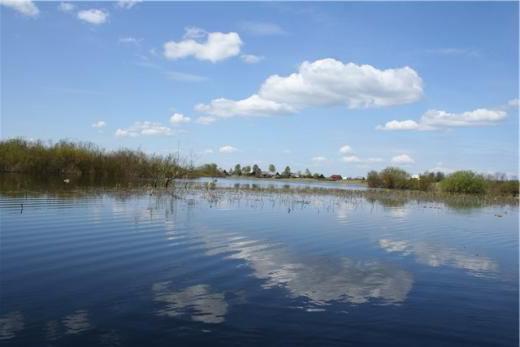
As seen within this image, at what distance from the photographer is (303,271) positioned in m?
11.2

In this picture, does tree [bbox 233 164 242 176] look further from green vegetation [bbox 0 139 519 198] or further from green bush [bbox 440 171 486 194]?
green bush [bbox 440 171 486 194]

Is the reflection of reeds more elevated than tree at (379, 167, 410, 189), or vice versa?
tree at (379, 167, 410, 189)

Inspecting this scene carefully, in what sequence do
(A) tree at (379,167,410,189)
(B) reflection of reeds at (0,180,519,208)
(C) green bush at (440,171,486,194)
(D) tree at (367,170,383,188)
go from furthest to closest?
(D) tree at (367,170,383,188) < (A) tree at (379,167,410,189) < (C) green bush at (440,171,486,194) < (B) reflection of reeds at (0,180,519,208)

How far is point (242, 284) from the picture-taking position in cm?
970

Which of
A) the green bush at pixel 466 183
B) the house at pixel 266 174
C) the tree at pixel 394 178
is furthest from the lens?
the house at pixel 266 174

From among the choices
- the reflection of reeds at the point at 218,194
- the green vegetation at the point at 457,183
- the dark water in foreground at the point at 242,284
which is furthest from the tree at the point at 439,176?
the dark water in foreground at the point at 242,284

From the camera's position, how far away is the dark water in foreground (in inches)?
277

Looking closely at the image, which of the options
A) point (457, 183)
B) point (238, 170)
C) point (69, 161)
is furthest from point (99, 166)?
point (238, 170)

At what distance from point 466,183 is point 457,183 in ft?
4.32

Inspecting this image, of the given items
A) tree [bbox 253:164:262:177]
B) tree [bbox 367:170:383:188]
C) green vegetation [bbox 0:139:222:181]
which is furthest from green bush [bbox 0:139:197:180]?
tree [bbox 253:164:262:177]

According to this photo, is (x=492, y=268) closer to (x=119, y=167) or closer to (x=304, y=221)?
(x=304, y=221)

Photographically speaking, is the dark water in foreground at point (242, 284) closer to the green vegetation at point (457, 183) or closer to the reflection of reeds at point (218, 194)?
the reflection of reeds at point (218, 194)

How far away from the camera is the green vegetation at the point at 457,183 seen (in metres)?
69.2

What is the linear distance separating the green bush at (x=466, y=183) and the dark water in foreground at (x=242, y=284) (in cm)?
5404
